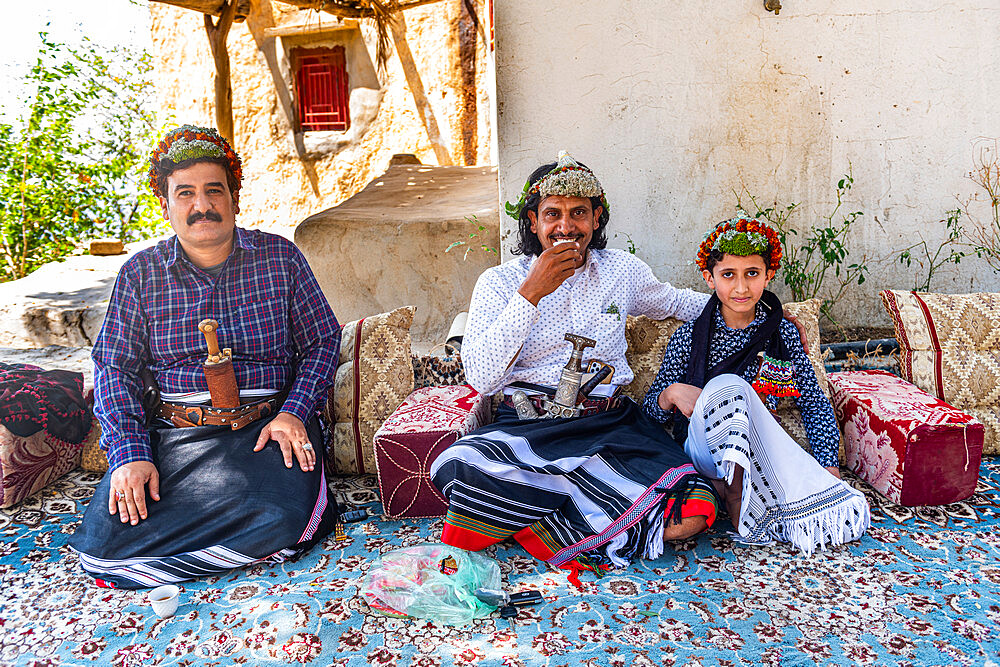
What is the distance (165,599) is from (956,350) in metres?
3.64

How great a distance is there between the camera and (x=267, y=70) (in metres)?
11.9

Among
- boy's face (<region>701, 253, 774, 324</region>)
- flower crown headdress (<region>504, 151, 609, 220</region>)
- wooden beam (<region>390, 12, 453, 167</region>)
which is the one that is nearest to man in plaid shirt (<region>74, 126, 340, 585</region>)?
flower crown headdress (<region>504, 151, 609, 220</region>)

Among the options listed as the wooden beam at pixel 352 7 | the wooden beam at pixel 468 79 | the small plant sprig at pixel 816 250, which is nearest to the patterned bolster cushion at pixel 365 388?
the small plant sprig at pixel 816 250

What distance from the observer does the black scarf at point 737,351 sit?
3.05 metres

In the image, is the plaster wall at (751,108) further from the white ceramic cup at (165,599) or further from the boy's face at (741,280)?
the white ceramic cup at (165,599)

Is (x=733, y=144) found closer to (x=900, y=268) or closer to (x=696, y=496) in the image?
(x=900, y=268)

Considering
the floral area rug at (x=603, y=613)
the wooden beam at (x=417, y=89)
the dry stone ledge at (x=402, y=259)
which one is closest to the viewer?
the floral area rug at (x=603, y=613)

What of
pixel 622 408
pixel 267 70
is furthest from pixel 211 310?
pixel 267 70

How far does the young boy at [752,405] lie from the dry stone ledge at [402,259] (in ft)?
8.58

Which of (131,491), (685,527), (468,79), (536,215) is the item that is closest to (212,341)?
(131,491)

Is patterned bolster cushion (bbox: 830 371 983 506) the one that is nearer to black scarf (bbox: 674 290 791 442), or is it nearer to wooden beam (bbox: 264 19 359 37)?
black scarf (bbox: 674 290 791 442)

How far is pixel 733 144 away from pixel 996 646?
2958 mm

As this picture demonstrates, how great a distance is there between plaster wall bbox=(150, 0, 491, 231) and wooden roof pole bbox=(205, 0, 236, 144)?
102 inches

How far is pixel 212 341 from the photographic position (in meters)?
2.95
